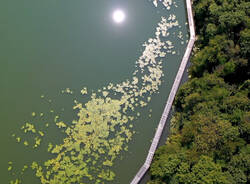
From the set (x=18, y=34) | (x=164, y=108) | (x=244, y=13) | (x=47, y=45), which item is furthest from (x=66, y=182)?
(x=244, y=13)

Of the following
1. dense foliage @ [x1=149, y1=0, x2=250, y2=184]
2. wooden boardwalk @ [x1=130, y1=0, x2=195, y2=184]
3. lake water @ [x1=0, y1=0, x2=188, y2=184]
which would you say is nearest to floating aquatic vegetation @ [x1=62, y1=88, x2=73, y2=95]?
lake water @ [x1=0, y1=0, x2=188, y2=184]

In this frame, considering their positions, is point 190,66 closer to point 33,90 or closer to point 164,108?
point 164,108

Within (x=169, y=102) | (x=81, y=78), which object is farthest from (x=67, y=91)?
(x=169, y=102)

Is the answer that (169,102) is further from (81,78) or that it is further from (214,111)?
(81,78)

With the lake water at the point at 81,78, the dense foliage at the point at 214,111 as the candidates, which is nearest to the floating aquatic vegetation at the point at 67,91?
the lake water at the point at 81,78

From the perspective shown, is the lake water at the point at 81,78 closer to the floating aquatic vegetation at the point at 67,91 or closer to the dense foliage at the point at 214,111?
the floating aquatic vegetation at the point at 67,91

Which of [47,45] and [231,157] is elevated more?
[47,45]

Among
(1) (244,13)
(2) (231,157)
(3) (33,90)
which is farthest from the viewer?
(3) (33,90)

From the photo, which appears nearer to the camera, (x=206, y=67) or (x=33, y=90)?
(x=206, y=67)
